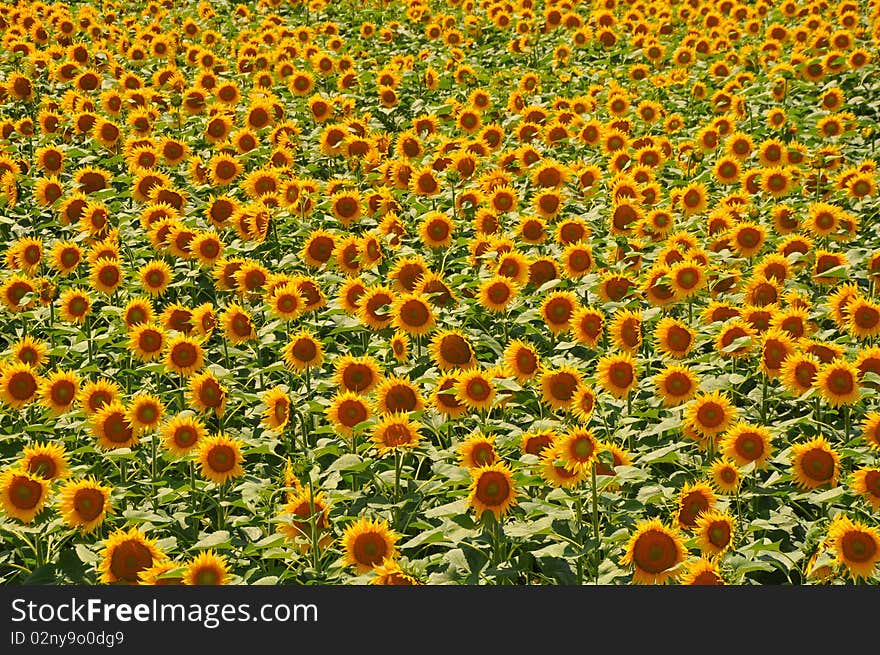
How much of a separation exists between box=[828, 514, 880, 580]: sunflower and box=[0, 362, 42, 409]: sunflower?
13.4 ft

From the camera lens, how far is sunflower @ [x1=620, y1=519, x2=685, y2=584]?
403 cm

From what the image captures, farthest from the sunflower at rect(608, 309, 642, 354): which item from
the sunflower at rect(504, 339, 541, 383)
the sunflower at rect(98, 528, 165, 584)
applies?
the sunflower at rect(98, 528, 165, 584)

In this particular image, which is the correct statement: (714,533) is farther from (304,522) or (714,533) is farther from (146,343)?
(146,343)

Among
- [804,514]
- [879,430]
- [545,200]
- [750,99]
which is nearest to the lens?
[879,430]

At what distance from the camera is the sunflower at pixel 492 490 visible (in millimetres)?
4352

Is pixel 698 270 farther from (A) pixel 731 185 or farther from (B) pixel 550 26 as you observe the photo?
(B) pixel 550 26

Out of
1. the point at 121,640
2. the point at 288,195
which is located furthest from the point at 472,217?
the point at 121,640

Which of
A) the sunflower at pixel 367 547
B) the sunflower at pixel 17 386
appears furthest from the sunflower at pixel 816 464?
the sunflower at pixel 17 386

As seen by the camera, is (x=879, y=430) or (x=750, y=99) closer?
(x=879, y=430)

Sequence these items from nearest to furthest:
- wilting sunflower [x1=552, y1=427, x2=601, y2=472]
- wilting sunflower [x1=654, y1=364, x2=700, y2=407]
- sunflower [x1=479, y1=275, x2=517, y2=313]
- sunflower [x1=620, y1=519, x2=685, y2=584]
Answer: sunflower [x1=620, y1=519, x2=685, y2=584], wilting sunflower [x1=552, y1=427, x2=601, y2=472], wilting sunflower [x1=654, y1=364, x2=700, y2=407], sunflower [x1=479, y1=275, x2=517, y2=313]

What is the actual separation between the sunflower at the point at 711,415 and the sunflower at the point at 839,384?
1.67ft

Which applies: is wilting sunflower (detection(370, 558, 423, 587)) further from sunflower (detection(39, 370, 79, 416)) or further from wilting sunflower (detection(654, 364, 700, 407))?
sunflower (detection(39, 370, 79, 416))

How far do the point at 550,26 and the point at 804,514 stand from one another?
9887 mm

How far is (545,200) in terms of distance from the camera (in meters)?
7.63
